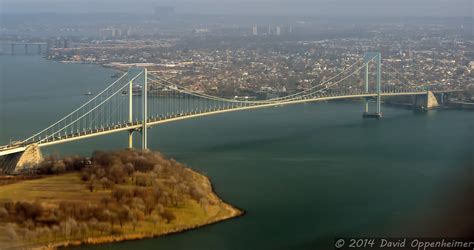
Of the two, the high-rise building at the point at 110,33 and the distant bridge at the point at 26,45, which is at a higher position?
the high-rise building at the point at 110,33

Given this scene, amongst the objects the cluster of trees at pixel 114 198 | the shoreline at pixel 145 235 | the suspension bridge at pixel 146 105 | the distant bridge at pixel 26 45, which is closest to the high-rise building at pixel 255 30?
the distant bridge at pixel 26 45

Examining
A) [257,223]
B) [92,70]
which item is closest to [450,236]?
[257,223]

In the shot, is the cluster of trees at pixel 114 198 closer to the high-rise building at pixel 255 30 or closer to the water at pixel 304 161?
the water at pixel 304 161

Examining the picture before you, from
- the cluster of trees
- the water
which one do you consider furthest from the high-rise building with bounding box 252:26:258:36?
the cluster of trees

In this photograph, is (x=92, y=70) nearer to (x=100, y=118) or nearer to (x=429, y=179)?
(x=100, y=118)

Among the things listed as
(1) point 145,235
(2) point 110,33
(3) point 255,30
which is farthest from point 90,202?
(2) point 110,33

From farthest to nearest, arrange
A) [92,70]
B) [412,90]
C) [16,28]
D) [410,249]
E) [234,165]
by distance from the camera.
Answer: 1. [16,28]
2. [92,70]
3. [412,90]
4. [234,165]
5. [410,249]
